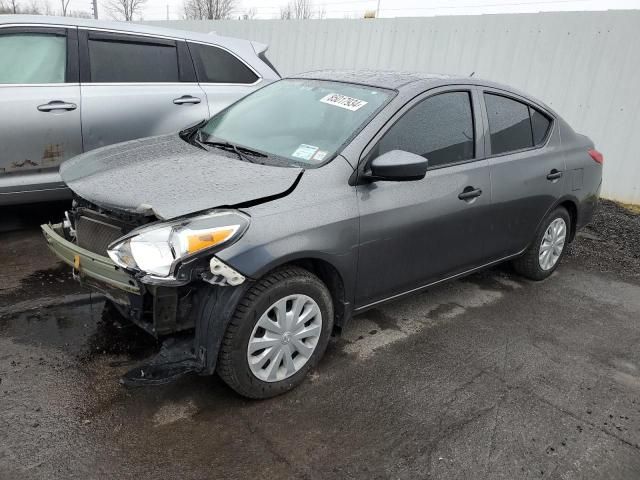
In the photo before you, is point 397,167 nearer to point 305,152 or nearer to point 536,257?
point 305,152

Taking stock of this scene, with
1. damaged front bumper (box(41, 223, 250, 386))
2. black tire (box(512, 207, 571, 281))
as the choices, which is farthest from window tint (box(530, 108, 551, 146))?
damaged front bumper (box(41, 223, 250, 386))

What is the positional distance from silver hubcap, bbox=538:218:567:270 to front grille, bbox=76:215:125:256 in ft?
11.2

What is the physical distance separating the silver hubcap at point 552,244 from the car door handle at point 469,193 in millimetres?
1230

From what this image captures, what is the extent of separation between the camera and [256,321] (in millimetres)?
2656

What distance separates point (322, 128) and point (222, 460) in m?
1.92

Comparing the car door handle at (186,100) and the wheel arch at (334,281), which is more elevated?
the car door handle at (186,100)

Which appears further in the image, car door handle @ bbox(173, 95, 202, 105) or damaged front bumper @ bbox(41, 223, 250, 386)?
car door handle @ bbox(173, 95, 202, 105)

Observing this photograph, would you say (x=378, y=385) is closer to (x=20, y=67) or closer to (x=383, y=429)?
(x=383, y=429)

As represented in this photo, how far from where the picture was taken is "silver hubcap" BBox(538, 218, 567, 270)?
461 centimetres

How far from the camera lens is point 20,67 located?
4.38 meters

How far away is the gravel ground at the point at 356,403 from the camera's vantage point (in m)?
2.45

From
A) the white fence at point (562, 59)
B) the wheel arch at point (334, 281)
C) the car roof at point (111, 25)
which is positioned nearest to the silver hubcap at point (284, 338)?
the wheel arch at point (334, 281)

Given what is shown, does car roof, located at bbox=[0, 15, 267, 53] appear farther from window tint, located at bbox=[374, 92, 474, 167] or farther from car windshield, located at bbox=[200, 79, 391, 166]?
window tint, located at bbox=[374, 92, 474, 167]

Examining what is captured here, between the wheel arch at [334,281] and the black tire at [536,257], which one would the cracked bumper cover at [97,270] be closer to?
the wheel arch at [334,281]
